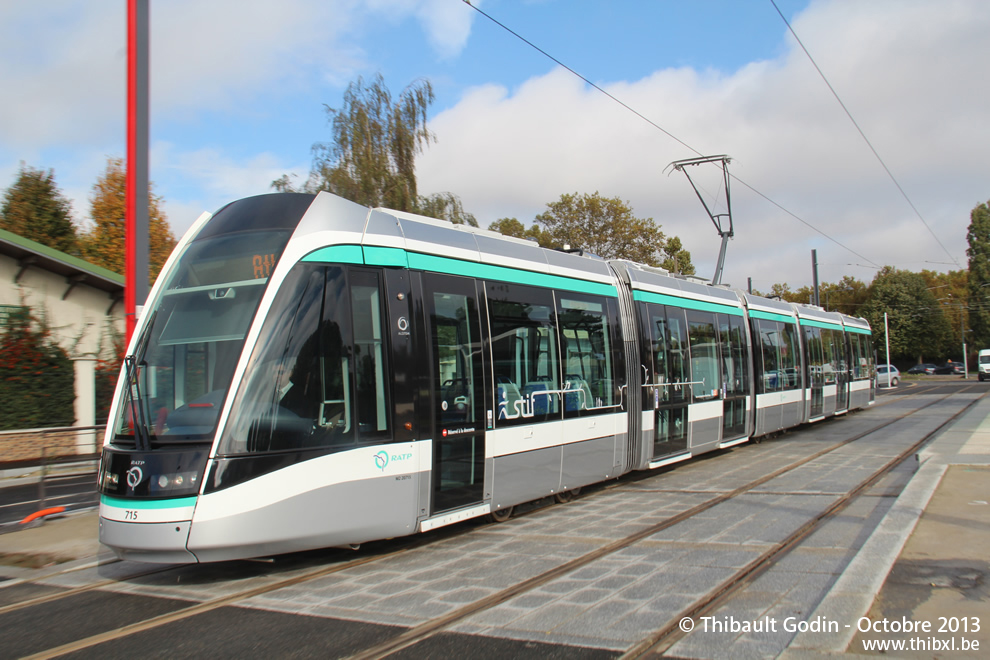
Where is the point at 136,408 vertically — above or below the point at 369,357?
A: below

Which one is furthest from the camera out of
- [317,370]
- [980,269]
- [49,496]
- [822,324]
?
[980,269]

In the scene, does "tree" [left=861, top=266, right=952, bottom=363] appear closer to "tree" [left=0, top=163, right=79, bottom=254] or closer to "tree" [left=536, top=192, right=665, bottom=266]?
"tree" [left=536, top=192, right=665, bottom=266]

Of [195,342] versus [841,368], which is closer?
[195,342]

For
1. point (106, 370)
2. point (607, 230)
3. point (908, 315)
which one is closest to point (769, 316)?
point (106, 370)

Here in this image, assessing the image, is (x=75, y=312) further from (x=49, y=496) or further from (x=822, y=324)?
(x=822, y=324)

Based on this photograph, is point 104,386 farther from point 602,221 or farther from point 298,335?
point 602,221

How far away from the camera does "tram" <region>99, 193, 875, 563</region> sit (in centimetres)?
571

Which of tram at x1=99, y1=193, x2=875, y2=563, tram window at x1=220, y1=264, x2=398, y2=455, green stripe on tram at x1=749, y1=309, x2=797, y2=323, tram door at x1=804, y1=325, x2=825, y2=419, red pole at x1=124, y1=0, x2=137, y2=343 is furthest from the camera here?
tram door at x1=804, y1=325, x2=825, y2=419

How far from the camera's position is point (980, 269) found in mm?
70312

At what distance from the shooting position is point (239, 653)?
443cm

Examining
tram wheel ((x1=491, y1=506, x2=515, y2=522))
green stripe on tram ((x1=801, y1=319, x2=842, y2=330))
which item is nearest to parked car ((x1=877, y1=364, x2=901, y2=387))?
green stripe on tram ((x1=801, y1=319, x2=842, y2=330))

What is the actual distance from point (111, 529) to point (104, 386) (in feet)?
50.9

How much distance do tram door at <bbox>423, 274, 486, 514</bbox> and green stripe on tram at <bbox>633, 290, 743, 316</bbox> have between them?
4.65m

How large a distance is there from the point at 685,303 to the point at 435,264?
7.20 metres
